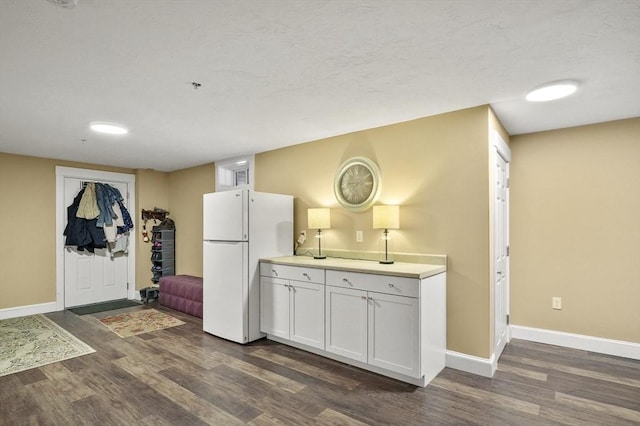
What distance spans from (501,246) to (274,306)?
2421 mm

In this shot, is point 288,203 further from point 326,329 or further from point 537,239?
point 537,239

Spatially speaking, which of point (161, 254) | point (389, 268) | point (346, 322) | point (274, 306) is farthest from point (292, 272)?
point (161, 254)

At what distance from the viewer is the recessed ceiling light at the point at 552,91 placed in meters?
2.46

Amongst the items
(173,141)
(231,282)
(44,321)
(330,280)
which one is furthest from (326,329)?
(44,321)

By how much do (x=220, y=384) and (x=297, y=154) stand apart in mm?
2706

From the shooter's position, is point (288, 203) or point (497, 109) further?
point (288, 203)

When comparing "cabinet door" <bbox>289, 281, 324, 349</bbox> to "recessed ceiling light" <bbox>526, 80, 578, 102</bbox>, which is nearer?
"recessed ceiling light" <bbox>526, 80, 578, 102</bbox>

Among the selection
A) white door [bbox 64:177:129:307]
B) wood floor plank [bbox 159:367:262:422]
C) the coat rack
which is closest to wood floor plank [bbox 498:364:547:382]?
wood floor plank [bbox 159:367:262:422]

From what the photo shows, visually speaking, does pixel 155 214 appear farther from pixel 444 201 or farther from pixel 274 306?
pixel 444 201

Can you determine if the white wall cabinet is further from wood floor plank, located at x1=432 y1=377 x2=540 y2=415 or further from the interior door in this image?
the interior door

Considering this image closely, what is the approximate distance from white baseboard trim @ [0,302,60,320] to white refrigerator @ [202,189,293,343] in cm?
287

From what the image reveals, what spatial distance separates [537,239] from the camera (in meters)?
3.68

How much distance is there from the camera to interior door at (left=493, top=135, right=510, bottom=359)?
3.10m

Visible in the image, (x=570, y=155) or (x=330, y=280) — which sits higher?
(x=570, y=155)
